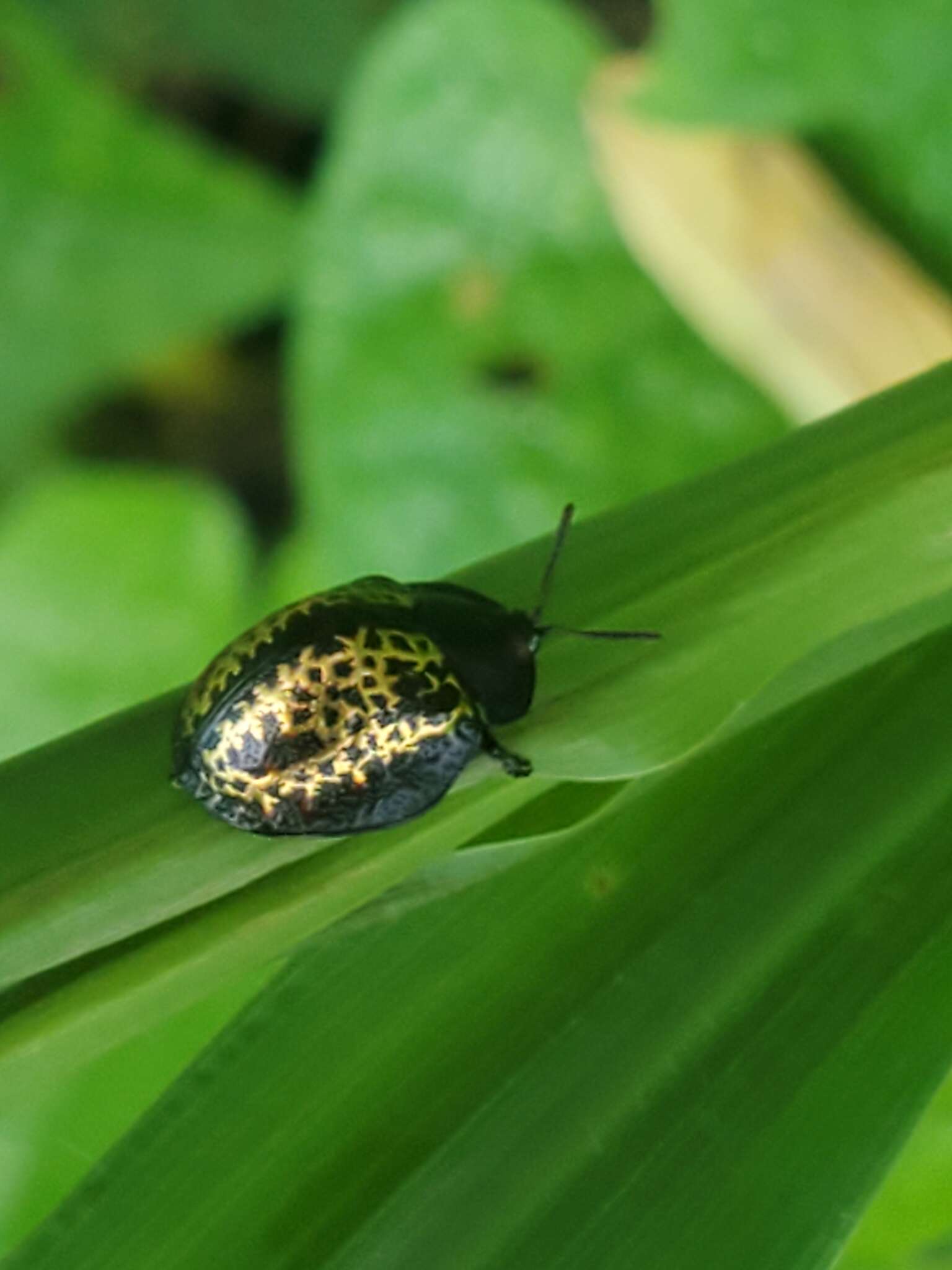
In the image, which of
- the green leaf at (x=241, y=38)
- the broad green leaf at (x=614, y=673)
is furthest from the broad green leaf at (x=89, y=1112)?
the green leaf at (x=241, y=38)

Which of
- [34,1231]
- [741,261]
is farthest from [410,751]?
[741,261]

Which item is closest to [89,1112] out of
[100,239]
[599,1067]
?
[599,1067]

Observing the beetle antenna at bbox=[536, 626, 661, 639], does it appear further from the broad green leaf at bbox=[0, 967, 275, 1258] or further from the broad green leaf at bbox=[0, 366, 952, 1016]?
the broad green leaf at bbox=[0, 967, 275, 1258]

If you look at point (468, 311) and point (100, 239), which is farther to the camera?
point (100, 239)

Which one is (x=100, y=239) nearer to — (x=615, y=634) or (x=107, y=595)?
(x=107, y=595)

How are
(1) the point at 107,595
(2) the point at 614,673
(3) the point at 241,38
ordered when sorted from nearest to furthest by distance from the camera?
(2) the point at 614,673 → (1) the point at 107,595 → (3) the point at 241,38

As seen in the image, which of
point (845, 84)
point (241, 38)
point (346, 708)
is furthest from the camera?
point (241, 38)

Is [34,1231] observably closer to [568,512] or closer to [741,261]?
[568,512]
